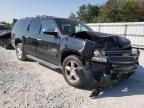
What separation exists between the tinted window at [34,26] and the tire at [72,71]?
2.20 m

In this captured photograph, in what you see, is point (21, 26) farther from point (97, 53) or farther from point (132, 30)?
point (132, 30)

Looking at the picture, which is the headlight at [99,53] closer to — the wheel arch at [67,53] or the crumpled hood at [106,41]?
the crumpled hood at [106,41]

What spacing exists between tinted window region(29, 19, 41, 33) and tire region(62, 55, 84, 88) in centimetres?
220

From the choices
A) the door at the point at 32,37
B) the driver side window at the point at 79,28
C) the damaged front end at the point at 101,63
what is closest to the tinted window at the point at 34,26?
the door at the point at 32,37

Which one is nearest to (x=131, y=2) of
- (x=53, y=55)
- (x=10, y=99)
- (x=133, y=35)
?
(x=133, y=35)

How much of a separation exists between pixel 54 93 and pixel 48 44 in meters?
1.94

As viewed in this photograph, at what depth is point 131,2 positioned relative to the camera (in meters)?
30.8

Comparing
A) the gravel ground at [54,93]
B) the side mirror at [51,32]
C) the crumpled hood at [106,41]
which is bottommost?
the gravel ground at [54,93]

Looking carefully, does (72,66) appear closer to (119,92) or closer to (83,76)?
(83,76)

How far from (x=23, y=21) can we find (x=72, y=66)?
4.37m

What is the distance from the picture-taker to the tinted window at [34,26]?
7436 millimetres

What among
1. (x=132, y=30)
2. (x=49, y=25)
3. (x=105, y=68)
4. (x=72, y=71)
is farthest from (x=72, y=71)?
(x=132, y=30)

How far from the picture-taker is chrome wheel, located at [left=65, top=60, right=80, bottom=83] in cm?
551

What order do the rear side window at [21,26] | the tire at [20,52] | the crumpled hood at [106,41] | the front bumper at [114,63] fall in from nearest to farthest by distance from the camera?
the front bumper at [114,63] → the crumpled hood at [106,41] → the rear side window at [21,26] → the tire at [20,52]
